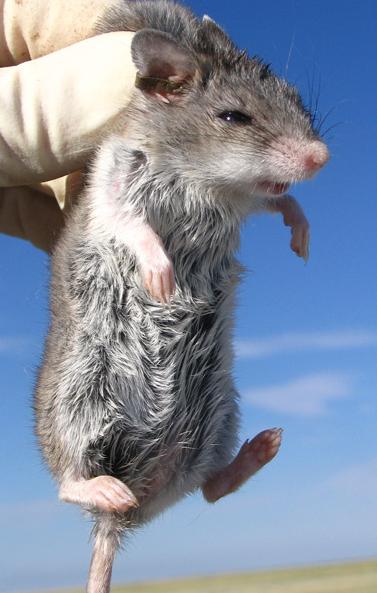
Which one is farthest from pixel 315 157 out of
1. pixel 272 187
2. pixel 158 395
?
pixel 158 395

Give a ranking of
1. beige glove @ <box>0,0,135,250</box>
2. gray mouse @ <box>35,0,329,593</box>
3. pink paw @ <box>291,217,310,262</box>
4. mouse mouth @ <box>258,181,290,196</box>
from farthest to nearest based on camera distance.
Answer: pink paw @ <box>291,217,310,262</box> → beige glove @ <box>0,0,135,250</box> → mouse mouth @ <box>258,181,290,196</box> → gray mouse @ <box>35,0,329,593</box>

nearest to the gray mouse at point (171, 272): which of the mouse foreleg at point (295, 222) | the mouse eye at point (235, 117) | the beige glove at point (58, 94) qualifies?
the mouse eye at point (235, 117)

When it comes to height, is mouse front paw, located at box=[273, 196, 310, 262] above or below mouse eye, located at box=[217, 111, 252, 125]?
below

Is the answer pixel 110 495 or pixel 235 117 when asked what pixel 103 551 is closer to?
pixel 110 495

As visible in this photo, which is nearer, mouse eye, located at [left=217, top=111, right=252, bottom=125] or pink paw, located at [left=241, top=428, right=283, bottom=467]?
mouse eye, located at [left=217, top=111, right=252, bottom=125]

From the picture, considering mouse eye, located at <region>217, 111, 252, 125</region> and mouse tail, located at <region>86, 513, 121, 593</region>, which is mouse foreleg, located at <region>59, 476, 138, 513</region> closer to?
mouse tail, located at <region>86, 513, 121, 593</region>

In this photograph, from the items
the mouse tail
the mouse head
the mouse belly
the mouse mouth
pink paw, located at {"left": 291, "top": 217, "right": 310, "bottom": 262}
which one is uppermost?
the mouse head

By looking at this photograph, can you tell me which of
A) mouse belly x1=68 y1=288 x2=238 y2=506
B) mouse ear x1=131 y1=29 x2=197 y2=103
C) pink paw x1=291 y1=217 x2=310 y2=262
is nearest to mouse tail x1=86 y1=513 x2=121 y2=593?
mouse belly x1=68 y1=288 x2=238 y2=506

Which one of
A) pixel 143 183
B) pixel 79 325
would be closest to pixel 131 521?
pixel 79 325
